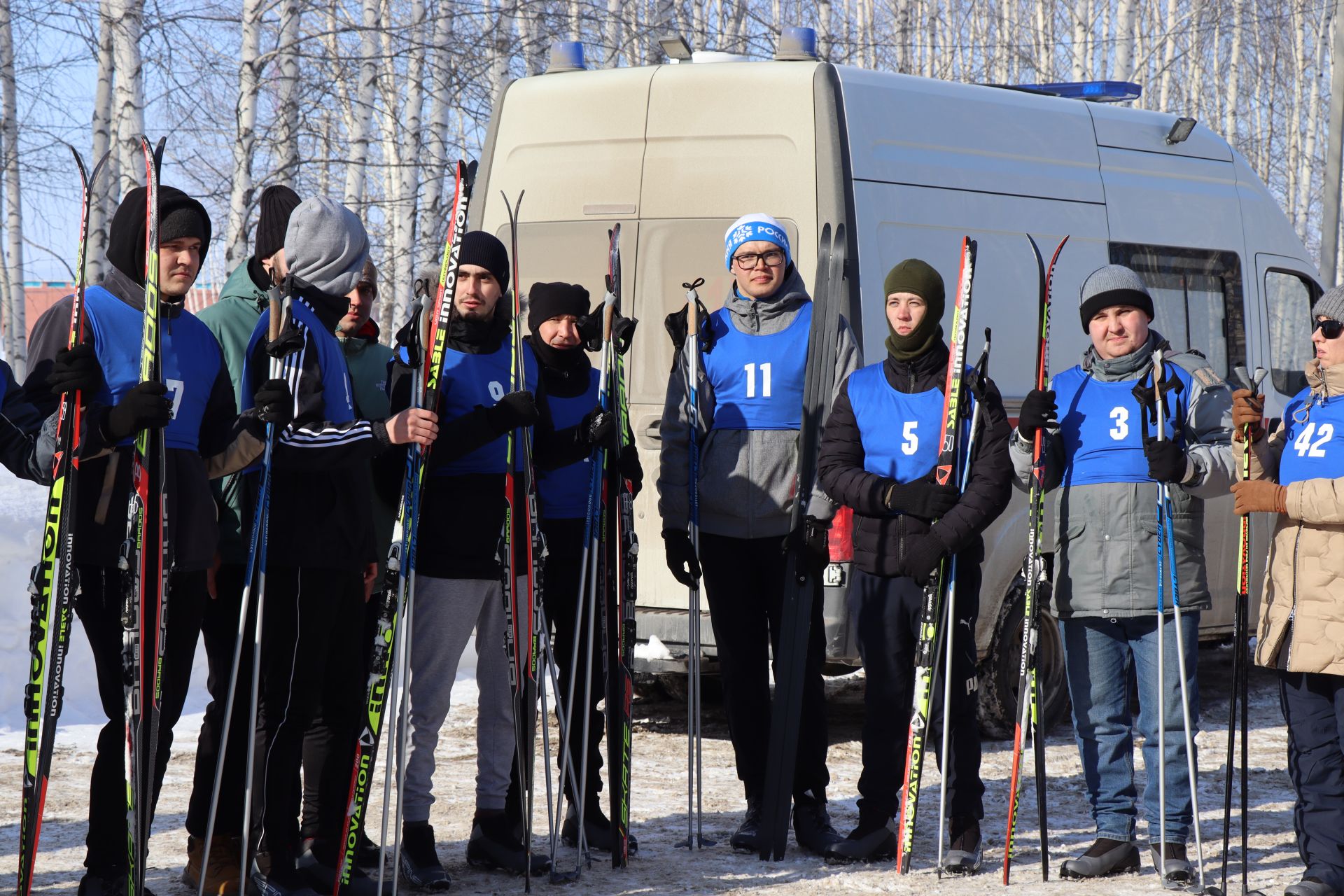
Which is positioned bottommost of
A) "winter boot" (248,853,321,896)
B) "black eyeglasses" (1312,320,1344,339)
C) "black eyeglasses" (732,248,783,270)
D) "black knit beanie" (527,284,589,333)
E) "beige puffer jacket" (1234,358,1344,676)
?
"winter boot" (248,853,321,896)

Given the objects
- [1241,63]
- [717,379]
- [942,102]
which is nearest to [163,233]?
[717,379]

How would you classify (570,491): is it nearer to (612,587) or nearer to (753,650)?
(612,587)

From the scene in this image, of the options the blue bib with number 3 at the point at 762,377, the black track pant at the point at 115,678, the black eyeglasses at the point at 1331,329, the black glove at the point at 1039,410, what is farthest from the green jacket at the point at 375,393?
the black eyeglasses at the point at 1331,329

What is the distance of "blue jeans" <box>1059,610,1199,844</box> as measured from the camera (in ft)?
15.7

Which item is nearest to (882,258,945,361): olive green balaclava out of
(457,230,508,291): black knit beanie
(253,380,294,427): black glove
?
(457,230,508,291): black knit beanie

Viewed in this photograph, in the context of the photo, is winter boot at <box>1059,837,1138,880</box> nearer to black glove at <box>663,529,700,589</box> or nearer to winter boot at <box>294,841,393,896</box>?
black glove at <box>663,529,700,589</box>

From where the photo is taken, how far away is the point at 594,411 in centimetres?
489

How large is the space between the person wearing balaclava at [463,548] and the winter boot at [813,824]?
0.88m

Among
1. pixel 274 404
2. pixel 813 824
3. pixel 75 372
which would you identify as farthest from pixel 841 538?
pixel 75 372

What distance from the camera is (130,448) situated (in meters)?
3.97

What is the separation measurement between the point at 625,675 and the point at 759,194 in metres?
2.25

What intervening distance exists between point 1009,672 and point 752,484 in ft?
7.56

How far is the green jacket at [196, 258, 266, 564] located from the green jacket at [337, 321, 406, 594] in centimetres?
47

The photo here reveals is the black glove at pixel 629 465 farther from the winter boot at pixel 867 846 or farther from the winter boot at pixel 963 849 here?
the winter boot at pixel 963 849
